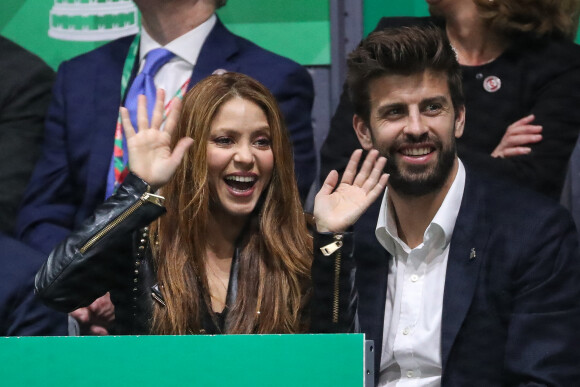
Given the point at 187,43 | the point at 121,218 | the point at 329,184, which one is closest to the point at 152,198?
the point at 121,218

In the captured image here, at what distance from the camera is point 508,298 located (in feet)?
6.01

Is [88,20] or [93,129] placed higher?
[88,20]

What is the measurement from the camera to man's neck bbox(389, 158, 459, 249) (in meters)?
1.94

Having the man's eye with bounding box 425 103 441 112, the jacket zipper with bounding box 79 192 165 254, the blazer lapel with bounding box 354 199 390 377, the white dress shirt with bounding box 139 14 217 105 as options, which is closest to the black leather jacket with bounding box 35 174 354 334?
the jacket zipper with bounding box 79 192 165 254

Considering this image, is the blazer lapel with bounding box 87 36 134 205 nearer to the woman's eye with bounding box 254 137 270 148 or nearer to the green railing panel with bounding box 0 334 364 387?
the woman's eye with bounding box 254 137 270 148

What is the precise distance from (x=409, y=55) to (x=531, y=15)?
11.2 inches

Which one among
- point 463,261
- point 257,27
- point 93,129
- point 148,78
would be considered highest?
point 257,27

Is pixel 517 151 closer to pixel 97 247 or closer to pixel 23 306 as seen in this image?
pixel 97 247

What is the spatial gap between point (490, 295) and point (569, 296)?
129 mm

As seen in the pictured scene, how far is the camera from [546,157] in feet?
6.74

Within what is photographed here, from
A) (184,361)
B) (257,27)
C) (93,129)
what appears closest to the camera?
(184,361)

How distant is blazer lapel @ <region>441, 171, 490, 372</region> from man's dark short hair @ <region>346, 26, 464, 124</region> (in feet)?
0.63

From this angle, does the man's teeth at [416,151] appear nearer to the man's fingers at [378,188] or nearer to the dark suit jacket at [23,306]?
the man's fingers at [378,188]

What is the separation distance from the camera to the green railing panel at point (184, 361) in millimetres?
1471
